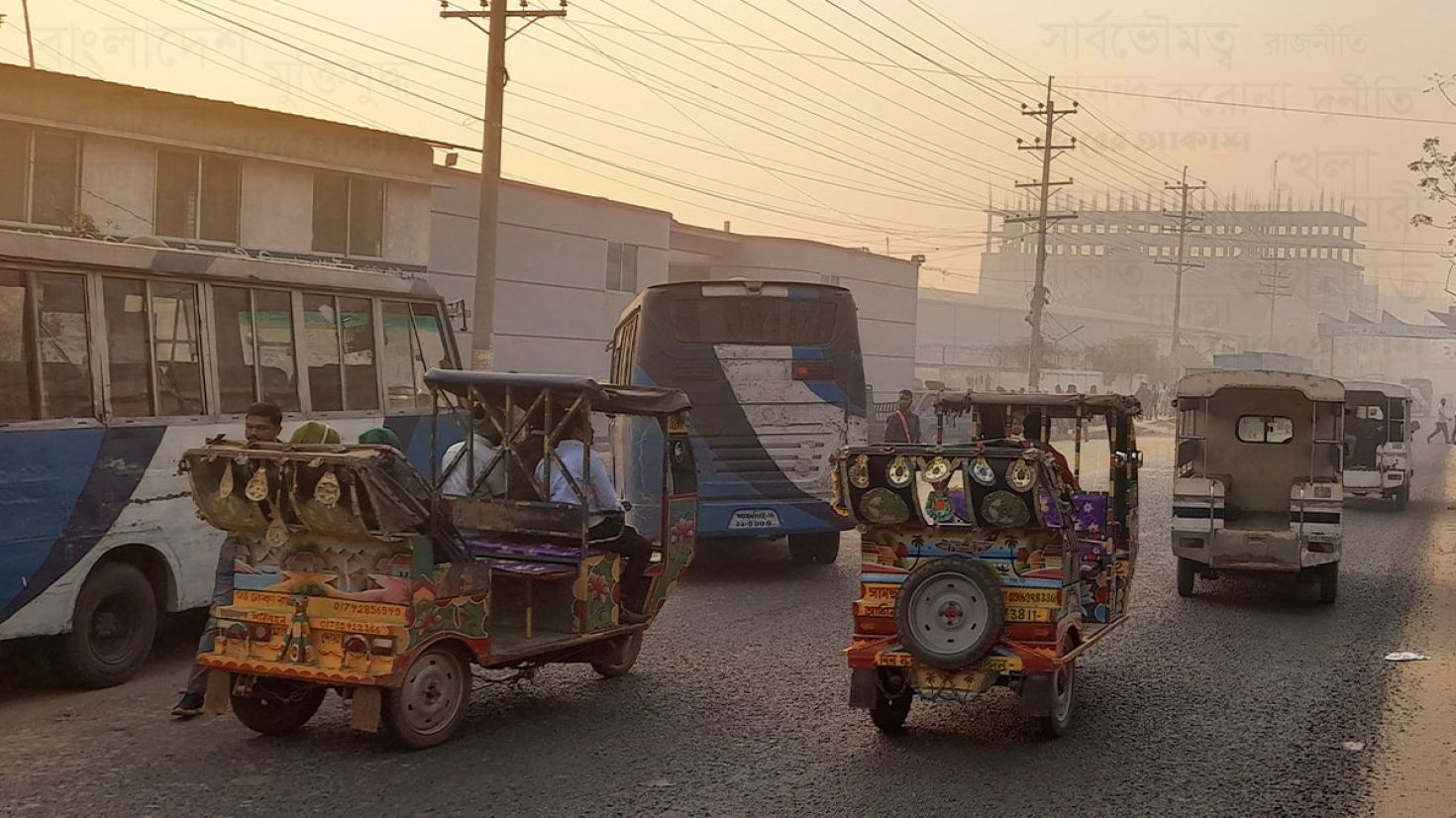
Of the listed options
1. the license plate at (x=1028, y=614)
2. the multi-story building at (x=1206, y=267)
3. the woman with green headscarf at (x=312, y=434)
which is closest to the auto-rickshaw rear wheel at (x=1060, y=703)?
the license plate at (x=1028, y=614)

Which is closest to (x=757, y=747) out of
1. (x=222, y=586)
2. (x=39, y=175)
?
(x=222, y=586)

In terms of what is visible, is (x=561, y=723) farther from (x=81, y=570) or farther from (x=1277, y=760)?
(x=1277, y=760)

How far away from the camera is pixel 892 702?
852 centimetres

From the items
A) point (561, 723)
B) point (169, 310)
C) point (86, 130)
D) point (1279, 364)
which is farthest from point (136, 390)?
point (1279, 364)

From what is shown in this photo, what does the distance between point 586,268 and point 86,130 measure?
18.3 metres

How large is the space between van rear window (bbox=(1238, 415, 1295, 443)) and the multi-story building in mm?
131029

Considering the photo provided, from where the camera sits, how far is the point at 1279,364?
75.3m

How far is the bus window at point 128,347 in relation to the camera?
382 inches

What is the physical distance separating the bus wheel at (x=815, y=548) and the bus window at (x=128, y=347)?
805 cm

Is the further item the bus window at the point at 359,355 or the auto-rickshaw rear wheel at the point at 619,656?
the bus window at the point at 359,355

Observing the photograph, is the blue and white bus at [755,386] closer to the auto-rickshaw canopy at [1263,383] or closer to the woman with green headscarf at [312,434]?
the auto-rickshaw canopy at [1263,383]

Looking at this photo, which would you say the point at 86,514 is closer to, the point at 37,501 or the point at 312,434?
the point at 37,501

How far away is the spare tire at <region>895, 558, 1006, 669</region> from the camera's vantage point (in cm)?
809

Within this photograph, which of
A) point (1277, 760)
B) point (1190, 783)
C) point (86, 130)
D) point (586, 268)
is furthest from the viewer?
point (586, 268)
